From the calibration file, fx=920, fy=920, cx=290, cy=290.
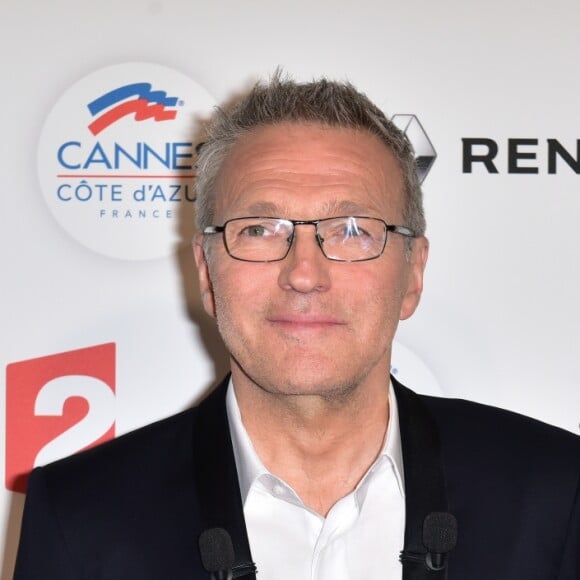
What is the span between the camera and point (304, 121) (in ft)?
6.30

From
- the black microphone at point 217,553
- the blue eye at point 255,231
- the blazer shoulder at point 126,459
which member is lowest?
the black microphone at point 217,553

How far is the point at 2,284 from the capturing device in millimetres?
2355

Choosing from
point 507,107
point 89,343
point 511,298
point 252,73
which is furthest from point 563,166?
point 89,343

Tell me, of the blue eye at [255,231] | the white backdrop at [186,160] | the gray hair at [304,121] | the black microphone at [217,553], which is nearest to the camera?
the black microphone at [217,553]

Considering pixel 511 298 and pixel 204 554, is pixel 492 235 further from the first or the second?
pixel 204 554

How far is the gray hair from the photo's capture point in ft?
6.32

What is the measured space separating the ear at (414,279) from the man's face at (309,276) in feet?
0.09

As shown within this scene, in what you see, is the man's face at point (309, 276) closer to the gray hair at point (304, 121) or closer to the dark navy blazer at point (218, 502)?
the gray hair at point (304, 121)

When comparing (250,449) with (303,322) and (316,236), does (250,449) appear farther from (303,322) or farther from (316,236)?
(316,236)

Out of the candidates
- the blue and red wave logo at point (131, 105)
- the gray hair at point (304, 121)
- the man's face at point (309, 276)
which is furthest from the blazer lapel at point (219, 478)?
the blue and red wave logo at point (131, 105)

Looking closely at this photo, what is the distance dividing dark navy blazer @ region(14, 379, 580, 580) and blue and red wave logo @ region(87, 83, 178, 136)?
2.68 ft

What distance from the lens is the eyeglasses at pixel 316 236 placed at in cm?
175

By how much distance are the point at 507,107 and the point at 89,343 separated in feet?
4.07

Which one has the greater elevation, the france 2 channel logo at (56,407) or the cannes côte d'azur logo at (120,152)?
the cannes côte d'azur logo at (120,152)
